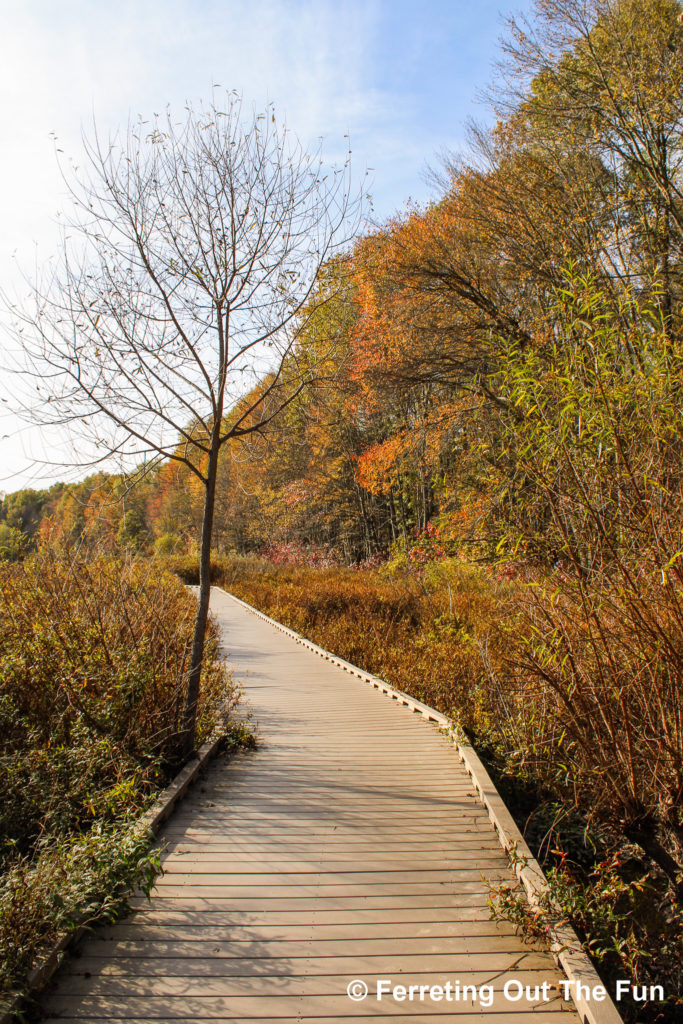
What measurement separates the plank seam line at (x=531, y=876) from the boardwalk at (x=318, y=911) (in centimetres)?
7

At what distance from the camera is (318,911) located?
10.1 feet

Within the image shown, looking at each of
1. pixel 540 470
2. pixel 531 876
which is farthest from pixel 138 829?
pixel 540 470

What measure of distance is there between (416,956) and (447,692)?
416 centimetres

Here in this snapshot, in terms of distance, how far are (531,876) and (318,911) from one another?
3.63 feet

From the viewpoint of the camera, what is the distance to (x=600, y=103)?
9.84 meters

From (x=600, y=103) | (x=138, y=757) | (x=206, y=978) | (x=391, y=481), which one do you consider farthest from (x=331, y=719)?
(x=391, y=481)

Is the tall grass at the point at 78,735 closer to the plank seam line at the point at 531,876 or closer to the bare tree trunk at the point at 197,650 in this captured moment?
the bare tree trunk at the point at 197,650

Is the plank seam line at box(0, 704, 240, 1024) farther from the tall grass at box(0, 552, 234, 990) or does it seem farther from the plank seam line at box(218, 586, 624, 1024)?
the plank seam line at box(218, 586, 624, 1024)

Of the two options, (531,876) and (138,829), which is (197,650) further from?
(531,876)

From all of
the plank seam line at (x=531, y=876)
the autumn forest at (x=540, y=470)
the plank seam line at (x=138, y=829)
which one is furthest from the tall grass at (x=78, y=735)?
the plank seam line at (x=531, y=876)

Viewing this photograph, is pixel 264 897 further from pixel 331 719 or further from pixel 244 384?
pixel 244 384

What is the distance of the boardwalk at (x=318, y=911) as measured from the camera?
2.47m

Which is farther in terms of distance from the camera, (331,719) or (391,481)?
(391,481)

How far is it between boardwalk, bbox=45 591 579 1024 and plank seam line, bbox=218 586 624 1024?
0.07m
